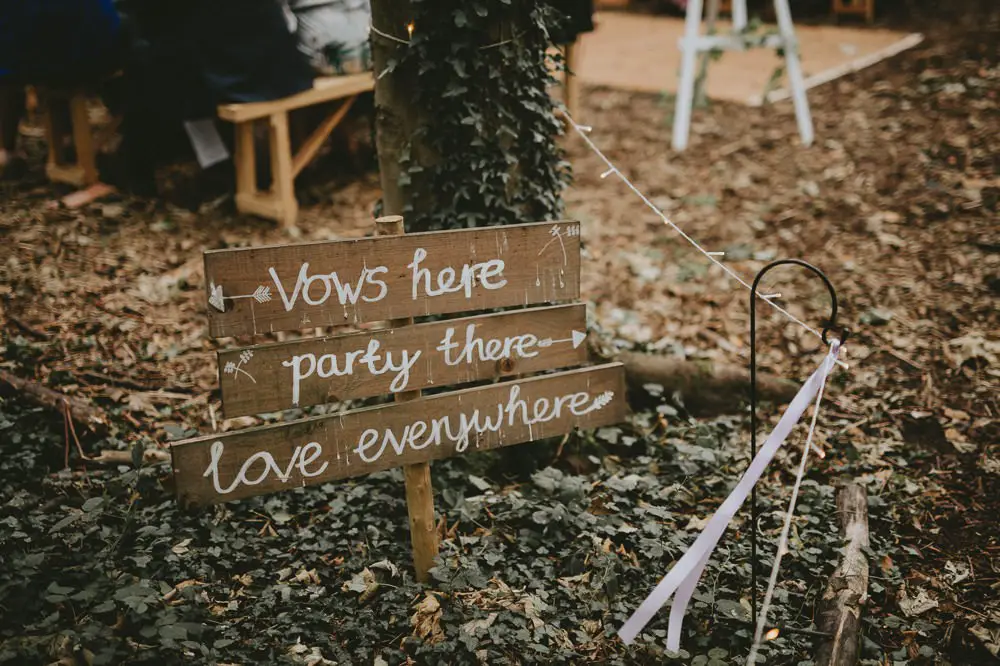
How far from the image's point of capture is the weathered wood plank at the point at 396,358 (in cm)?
252

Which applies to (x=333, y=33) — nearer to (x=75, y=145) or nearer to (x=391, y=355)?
(x=75, y=145)

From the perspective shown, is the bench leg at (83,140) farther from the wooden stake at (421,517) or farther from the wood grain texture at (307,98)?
the wooden stake at (421,517)

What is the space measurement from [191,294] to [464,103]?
2465mm

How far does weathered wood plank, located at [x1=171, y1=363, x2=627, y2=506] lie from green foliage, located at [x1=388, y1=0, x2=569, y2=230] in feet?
2.97

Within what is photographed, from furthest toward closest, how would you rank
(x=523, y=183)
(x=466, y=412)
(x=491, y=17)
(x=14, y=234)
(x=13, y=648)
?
(x=14, y=234)
(x=523, y=183)
(x=491, y=17)
(x=466, y=412)
(x=13, y=648)

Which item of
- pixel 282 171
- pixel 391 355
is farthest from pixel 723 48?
pixel 391 355

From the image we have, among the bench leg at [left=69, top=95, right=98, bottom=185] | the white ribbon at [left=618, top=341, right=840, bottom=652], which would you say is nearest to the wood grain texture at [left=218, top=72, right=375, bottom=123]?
the bench leg at [left=69, top=95, right=98, bottom=185]

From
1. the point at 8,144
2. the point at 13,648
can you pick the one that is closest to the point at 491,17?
the point at 13,648

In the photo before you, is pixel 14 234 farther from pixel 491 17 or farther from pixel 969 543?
pixel 969 543

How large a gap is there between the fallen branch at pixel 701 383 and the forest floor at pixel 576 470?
0.18m

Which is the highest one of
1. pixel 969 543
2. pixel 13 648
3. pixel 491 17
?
pixel 491 17

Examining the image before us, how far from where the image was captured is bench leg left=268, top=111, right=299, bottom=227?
5816mm

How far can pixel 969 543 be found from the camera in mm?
3215

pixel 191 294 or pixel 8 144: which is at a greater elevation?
pixel 8 144
